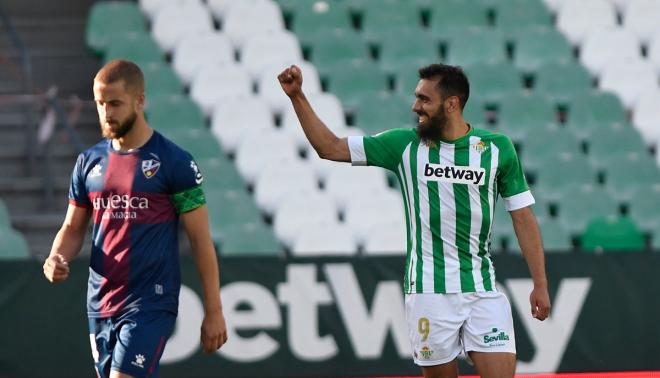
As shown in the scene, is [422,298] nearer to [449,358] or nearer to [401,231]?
[449,358]

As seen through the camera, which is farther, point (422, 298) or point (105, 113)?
point (422, 298)

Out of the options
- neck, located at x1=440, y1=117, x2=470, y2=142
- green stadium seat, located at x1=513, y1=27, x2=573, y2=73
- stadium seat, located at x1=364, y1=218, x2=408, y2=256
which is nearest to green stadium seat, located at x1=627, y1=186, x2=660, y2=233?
green stadium seat, located at x1=513, y1=27, x2=573, y2=73

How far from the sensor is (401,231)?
10297 mm

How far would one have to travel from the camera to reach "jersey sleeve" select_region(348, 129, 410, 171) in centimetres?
581

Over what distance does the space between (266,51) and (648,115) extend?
12.2ft

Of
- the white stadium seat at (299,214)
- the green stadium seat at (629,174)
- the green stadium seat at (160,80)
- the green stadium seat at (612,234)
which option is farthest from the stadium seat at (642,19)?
the green stadium seat at (160,80)

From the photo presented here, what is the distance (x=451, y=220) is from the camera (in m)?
5.73

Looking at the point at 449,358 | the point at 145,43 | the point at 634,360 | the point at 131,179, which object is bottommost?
the point at 634,360

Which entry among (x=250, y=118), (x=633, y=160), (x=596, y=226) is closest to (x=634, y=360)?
(x=596, y=226)

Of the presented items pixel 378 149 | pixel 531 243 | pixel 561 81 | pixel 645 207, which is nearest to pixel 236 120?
pixel 561 81

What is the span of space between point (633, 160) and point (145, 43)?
4640 mm

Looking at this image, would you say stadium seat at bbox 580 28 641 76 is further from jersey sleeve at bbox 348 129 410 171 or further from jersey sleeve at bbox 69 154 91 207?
jersey sleeve at bbox 69 154 91 207

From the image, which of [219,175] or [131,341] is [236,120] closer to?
[219,175]

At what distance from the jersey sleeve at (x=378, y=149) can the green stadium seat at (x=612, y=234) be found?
5.08 meters
